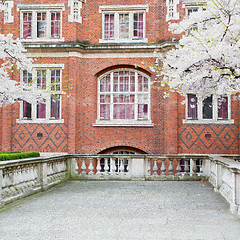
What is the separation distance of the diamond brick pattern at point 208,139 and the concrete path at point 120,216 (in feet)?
25.4

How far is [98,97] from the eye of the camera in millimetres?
20125

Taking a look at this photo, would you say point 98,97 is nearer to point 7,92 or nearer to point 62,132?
point 62,132

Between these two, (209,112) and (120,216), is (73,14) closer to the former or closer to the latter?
(209,112)

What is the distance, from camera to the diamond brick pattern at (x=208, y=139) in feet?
62.2

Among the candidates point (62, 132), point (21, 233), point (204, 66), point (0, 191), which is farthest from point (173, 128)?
point (21, 233)

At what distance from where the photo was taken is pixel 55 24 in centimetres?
2003

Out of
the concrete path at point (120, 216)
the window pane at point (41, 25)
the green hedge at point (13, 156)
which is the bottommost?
the concrete path at point (120, 216)

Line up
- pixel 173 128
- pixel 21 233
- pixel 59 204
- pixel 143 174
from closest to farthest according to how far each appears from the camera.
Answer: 1. pixel 21 233
2. pixel 59 204
3. pixel 143 174
4. pixel 173 128

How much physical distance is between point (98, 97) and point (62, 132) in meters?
2.65

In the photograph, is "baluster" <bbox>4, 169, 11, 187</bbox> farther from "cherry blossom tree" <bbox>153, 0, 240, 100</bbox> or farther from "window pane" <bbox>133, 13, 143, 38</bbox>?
"window pane" <bbox>133, 13, 143, 38</bbox>

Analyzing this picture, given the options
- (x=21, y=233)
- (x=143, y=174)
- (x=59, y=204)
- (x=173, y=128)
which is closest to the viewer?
(x=21, y=233)

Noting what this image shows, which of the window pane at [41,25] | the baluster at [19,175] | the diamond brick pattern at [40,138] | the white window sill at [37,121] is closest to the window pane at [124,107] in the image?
the diamond brick pattern at [40,138]

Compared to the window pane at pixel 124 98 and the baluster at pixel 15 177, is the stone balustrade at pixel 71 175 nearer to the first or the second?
the baluster at pixel 15 177

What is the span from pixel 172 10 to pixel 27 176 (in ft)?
41.6
